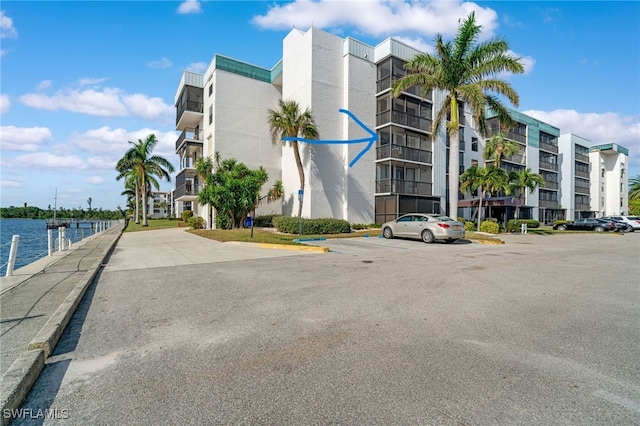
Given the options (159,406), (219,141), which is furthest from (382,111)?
(159,406)

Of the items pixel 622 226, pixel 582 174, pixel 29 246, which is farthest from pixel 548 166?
pixel 29 246

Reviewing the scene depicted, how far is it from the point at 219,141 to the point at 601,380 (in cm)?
2711

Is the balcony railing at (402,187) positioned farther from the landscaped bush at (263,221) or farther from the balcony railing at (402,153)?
the landscaped bush at (263,221)

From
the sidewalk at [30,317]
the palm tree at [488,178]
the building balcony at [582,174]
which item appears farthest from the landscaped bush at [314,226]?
the building balcony at [582,174]

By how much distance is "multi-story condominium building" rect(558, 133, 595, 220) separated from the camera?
49.1 m

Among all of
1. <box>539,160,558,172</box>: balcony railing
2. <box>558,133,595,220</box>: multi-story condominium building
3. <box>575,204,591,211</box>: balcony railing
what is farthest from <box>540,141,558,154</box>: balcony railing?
<box>575,204,591,211</box>: balcony railing

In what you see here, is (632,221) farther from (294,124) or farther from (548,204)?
(294,124)

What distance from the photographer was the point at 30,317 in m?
4.83

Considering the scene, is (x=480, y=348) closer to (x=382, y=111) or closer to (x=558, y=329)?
(x=558, y=329)

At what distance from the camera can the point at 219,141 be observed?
26.9 meters
